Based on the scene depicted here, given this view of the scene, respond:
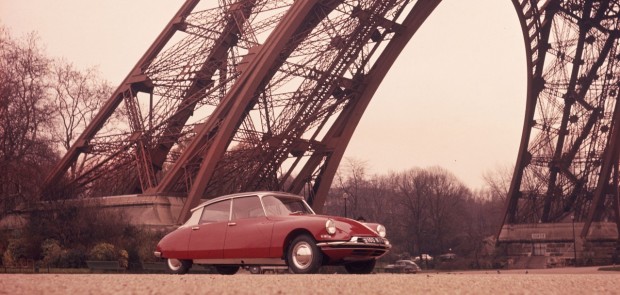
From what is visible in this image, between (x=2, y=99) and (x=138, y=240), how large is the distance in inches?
301

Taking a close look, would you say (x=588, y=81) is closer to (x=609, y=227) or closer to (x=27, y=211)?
(x=609, y=227)

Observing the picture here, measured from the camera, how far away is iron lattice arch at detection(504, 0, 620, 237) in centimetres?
4006

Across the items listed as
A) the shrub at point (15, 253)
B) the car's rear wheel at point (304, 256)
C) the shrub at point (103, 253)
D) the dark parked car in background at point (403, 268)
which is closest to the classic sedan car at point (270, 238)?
the car's rear wheel at point (304, 256)

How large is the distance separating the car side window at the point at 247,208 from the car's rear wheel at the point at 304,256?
0.88 meters

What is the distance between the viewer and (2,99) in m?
26.3

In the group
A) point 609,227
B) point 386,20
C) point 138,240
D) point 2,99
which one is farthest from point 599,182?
point 2,99

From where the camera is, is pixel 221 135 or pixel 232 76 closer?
pixel 221 135

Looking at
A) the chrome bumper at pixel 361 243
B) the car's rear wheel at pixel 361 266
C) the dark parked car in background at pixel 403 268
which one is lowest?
the dark parked car in background at pixel 403 268

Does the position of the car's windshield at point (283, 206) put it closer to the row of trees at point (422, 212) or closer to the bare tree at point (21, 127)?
the bare tree at point (21, 127)

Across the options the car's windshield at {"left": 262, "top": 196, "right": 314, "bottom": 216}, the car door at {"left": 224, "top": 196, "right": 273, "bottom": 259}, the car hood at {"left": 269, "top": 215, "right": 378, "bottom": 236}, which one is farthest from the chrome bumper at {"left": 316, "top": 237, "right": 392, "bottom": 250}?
the car's windshield at {"left": 262, "top": 196, "right": 314, "bottom": 216}

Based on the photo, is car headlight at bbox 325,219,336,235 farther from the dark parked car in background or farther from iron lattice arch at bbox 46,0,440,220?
the dark parked car in background

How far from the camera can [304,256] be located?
11.0 m

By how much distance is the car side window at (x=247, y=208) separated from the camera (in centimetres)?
1181

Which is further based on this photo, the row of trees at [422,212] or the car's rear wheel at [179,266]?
the row of trees at [422,212]
